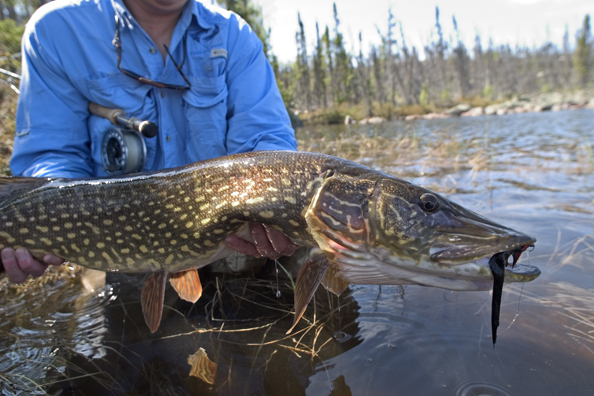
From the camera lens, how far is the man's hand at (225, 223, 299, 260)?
6.00 ft

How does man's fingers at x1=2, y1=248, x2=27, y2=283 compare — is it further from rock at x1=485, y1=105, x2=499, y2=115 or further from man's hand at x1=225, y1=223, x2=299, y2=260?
rock at x1=485, y1=105, x2=499, y2=115

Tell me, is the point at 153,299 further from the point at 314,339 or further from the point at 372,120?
the point at 372,120

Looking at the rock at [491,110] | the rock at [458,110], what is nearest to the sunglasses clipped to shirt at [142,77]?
the rock at [491,110]

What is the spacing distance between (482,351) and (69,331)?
2.39 m

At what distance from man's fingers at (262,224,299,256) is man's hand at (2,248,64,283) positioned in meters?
1.24

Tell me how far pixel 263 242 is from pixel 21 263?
1361 millimetres

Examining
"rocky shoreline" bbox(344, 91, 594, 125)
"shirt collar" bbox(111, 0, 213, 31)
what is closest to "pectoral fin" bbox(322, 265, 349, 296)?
"shirt collar" bbox(111, 0, 213, 31)

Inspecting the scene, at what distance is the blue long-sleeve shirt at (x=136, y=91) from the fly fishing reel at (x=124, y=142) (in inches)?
4.3

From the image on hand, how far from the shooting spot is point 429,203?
1.45 meters

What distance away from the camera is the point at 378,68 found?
37.6m

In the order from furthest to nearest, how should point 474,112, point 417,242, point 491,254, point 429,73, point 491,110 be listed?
point 429,73, point 474,112, point 491,110, point 417,242, point 491,254

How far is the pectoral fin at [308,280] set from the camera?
153 cm

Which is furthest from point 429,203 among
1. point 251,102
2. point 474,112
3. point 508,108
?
point 508,108

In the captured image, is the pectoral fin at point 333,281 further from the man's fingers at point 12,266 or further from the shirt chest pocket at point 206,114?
the man's fingers at point 12,266
